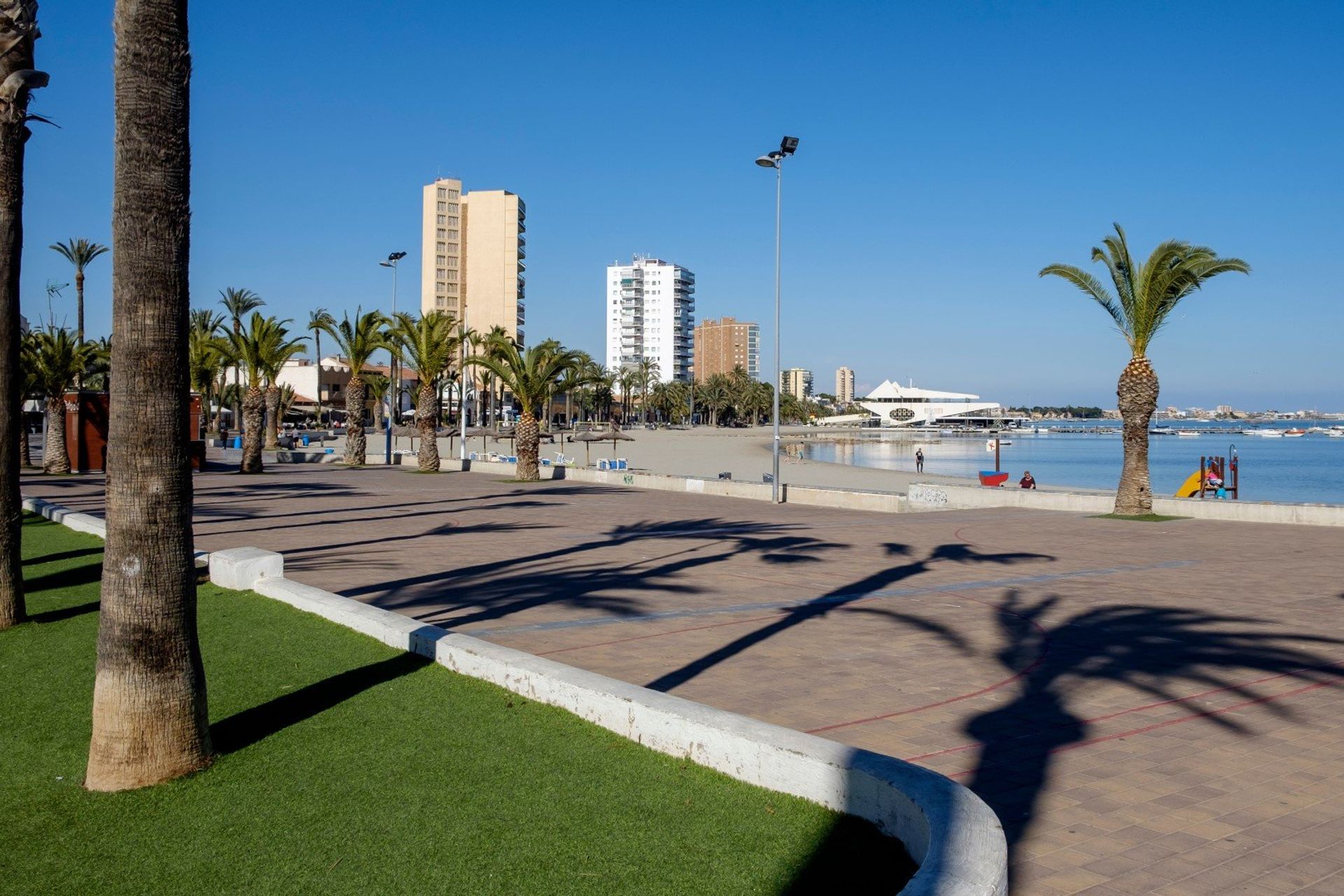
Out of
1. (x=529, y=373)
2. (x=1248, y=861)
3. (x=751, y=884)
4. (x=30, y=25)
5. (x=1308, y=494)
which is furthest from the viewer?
(x=1308, y=494)

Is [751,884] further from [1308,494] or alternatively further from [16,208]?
[1308,494]

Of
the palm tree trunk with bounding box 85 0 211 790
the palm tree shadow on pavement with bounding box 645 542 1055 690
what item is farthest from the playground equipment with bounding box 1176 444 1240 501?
the palm tree trunk with bounding box 85 0 211 790

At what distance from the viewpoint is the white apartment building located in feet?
631

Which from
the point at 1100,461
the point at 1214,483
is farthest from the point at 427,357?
the point at 1100,461

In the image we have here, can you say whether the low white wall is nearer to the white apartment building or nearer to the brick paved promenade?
the brick paved promenade

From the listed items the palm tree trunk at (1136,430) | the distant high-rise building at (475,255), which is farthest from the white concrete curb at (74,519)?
the distant high-rise building at (475,255)

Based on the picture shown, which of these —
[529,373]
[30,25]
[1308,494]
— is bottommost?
[1308,494]

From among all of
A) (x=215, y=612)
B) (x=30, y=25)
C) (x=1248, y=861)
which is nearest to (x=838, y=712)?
(x=1248, y=861)

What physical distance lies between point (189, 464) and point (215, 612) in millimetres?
4563

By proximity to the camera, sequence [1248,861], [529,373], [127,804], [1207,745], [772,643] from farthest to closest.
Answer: [529,373] < [772,643] < [1207,745] < [127,804] < [1248,861]

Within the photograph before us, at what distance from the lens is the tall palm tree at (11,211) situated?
32.1ft

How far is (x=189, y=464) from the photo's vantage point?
18.1ft

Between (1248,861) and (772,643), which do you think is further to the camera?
(772,643)

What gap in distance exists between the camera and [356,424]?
1710 inches
